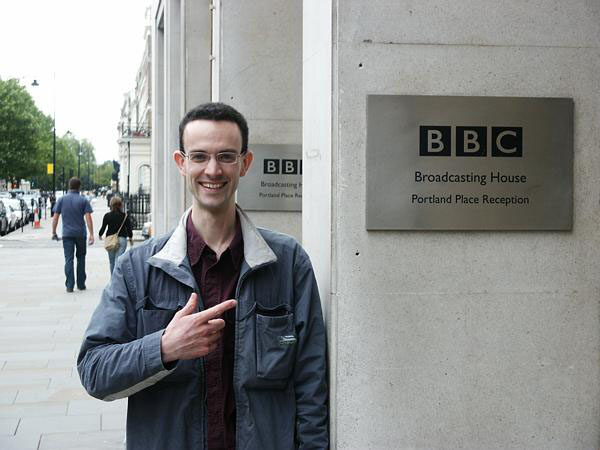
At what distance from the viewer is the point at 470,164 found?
341 centimetres

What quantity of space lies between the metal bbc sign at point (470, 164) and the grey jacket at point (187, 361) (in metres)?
0.63

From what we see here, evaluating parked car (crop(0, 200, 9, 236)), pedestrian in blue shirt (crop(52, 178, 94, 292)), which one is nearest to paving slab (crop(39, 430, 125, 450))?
pedestrian in blue shirt (crop(52, 178, 94, 292))

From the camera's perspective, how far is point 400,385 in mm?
3381

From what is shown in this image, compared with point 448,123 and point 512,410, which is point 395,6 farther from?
point 512,410

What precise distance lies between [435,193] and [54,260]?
2163 centimetres

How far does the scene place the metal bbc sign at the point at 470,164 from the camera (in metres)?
3.34

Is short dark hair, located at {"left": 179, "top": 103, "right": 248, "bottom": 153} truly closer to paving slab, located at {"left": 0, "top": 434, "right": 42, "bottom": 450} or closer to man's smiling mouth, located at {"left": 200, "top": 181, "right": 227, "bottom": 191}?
man's smiling mouth, located at {"left": 200, "top": 181, "right": 227, "bottom": 191}

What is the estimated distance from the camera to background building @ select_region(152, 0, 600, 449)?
10.9 feet

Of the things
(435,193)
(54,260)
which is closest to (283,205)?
(435,193)

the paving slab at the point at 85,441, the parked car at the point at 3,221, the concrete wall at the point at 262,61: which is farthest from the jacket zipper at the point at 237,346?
the parked car at the point at 3,221

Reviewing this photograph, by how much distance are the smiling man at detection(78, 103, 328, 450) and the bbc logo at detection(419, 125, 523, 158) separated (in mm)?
814

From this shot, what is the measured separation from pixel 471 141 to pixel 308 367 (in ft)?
3.76

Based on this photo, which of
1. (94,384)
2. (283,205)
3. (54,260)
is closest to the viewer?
(94,384)

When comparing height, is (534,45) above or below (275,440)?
above
